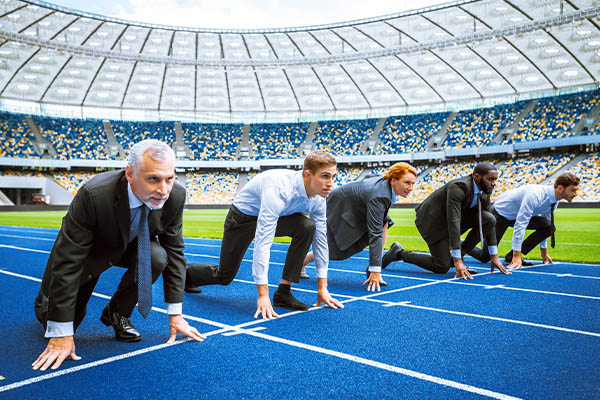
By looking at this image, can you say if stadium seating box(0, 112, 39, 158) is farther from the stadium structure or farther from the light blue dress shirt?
the light blue dress shirt

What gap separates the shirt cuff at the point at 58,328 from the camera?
8.66ft

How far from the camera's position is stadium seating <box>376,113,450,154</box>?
46.4m

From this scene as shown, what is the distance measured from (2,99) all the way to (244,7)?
23629 millimetres

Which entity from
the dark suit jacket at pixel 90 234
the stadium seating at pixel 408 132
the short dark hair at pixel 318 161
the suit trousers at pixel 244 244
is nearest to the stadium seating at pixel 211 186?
the stadium seating at pixel 408 132

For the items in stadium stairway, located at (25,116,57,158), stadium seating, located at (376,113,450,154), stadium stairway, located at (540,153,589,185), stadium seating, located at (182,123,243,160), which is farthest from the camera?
stadium seating, located at (182,123,243,160)

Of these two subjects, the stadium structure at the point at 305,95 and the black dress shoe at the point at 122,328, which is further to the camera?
the stadium structure at the point at 305,95

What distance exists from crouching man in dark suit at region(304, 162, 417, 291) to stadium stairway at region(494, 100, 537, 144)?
40.4m

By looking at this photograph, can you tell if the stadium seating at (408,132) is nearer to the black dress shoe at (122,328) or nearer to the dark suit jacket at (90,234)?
the black dress shoe at (122,328)

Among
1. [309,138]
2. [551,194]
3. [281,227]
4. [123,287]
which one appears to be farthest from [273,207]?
[309,138]

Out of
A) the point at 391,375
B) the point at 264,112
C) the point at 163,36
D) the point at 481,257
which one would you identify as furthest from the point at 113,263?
the point at 264,112

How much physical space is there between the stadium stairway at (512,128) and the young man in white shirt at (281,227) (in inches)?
1656

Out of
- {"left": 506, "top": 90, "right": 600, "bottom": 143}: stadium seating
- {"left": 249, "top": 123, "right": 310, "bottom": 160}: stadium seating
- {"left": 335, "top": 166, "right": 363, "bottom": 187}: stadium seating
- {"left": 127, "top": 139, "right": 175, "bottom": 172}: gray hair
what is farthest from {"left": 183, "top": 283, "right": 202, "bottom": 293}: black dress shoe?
{"left": 249, "top": 123, "right": 310, "bottom": 160}: stadium seating

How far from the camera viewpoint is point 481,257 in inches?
297

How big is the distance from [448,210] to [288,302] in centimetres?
269
